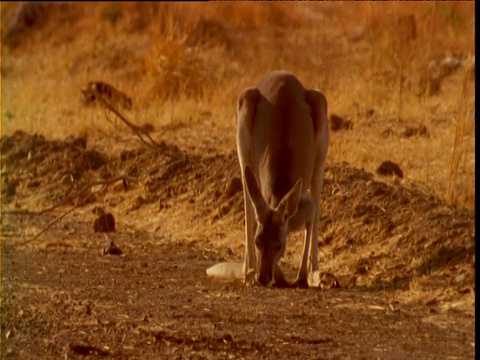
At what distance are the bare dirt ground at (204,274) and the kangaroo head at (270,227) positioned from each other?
0.18 m

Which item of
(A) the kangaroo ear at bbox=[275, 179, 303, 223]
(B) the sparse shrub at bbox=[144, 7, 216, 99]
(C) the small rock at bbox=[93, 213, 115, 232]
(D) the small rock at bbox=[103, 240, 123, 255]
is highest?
(A) the kangaroo ear at bbox=[275, 179, 303, 223]

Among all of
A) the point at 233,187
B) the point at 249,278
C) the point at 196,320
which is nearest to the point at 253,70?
the point at 233,187

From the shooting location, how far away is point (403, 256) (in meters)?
9.64

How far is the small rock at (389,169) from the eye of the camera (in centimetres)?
1207

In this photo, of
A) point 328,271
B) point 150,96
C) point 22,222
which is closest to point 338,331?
point 328,271

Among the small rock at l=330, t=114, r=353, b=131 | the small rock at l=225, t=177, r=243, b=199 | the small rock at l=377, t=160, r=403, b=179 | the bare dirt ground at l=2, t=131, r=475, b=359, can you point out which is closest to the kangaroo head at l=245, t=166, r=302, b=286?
the bare dirt ground at l=2, t=131, r=475, b=359

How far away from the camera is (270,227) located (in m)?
9.20

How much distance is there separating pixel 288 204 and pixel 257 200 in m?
0.24

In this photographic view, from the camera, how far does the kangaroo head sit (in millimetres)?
9125

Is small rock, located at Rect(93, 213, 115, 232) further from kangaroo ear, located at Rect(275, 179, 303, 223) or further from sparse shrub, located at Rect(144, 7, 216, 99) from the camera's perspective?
sparse shrub, located at Rect(144, 7, 216, 99)

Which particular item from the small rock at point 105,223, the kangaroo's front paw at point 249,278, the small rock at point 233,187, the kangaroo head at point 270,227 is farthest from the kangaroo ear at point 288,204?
the small rock at point 105,223

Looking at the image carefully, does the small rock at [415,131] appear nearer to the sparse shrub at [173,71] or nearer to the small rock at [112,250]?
the sparse shrub at [173,71]

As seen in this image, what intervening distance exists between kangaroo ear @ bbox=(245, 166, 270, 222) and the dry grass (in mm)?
1898

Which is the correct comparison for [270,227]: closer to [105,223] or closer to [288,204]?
[288,204]
